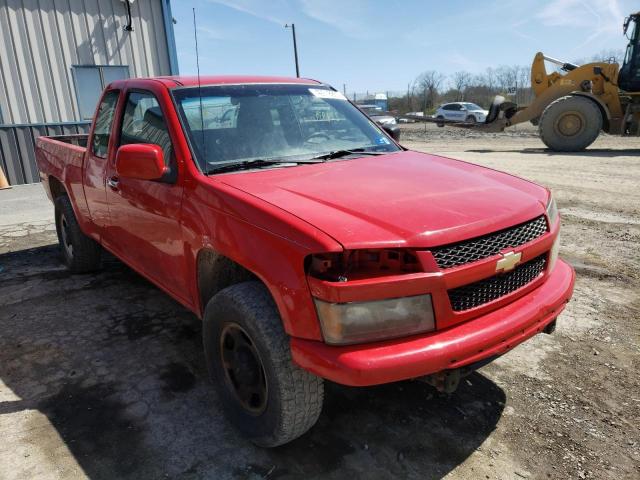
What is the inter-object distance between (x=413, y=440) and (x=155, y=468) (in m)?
1.28

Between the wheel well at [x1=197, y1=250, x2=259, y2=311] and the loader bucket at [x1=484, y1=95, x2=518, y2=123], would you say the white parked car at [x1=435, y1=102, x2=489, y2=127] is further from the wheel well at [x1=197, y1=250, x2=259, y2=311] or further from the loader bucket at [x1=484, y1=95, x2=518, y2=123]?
the wheel well at [x1=197, y1=250, x2=259, y2=311]

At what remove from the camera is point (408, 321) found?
195 centimetres

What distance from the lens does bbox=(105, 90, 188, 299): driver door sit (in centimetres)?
285

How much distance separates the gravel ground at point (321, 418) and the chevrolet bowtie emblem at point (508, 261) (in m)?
0.94

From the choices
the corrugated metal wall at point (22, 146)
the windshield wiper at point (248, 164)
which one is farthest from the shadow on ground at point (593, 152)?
the windshield wiper at point (248, 164)

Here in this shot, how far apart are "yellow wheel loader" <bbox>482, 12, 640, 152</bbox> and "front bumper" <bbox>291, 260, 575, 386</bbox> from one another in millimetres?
13973

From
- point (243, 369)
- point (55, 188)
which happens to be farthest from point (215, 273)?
point (55, 188)

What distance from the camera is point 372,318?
75.3 inches

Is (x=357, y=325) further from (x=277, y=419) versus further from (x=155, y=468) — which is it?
(x=155, y=468)

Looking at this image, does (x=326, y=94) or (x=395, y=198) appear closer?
(x=395, y=198)

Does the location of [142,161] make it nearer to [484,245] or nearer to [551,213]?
[484,245]

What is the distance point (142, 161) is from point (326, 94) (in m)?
1.62

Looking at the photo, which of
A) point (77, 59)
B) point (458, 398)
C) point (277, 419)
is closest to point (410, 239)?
point (277, 419)

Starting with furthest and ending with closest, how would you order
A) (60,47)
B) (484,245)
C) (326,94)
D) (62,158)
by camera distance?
(60,47), (62,158), (326,94), (484,245)
